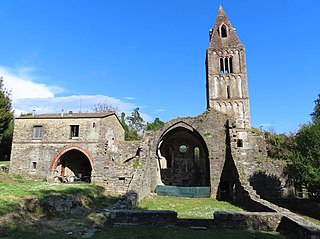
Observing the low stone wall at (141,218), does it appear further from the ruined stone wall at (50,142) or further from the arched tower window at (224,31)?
the arched tower window at (224,31)

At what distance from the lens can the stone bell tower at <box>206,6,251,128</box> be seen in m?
32.4

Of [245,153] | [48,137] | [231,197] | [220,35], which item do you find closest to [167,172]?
[245,153]

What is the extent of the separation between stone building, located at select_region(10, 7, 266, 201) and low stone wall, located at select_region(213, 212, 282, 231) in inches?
289

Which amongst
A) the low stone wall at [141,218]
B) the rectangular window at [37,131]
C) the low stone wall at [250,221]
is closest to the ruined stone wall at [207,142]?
the low stone wall at [141,218]

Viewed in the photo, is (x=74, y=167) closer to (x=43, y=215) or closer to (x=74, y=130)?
(x=74, y=130)

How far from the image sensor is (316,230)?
6.68 meters

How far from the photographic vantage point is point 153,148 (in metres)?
24.3

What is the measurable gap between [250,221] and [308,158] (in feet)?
26.2

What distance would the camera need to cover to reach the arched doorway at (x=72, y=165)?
81.4 feet

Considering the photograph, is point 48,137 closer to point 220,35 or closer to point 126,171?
point 126,171

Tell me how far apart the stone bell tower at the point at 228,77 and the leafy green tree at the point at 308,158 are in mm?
15596

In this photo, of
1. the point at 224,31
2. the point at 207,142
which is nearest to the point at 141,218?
the point at 207,142

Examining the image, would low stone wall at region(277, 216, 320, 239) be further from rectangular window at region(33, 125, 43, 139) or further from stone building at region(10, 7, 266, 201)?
rectangular window at region(33, 125, 43, 139)

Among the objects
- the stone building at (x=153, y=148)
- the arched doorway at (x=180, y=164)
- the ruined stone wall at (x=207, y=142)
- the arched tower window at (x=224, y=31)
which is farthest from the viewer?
the arched tower window at (x=224, y=31)
